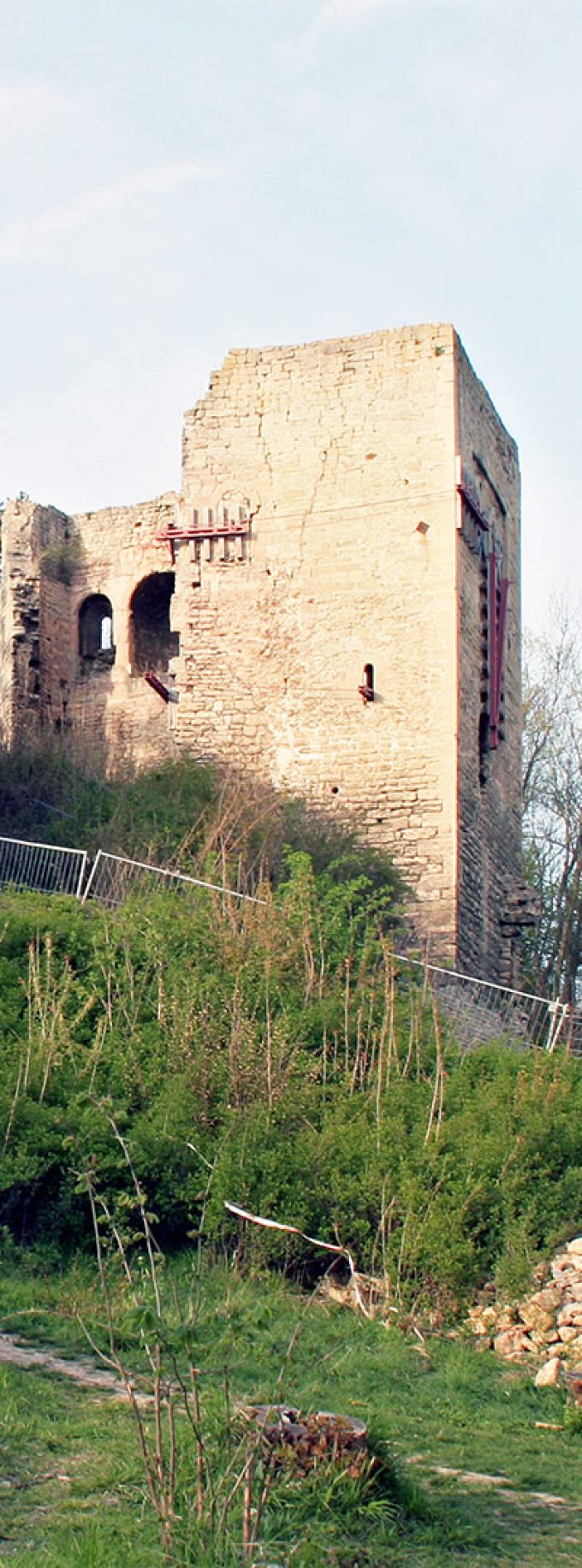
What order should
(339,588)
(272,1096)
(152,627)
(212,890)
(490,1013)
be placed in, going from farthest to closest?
(152,627), (339,588), (490,1013), (212,890), (272,1096)

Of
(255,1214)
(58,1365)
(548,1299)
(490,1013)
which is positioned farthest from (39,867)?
(58,1365)

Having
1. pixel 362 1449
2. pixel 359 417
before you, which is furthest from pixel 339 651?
pixel 362 1449

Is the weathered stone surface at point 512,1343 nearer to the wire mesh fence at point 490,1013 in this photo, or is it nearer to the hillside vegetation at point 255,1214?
the hillside vegetation at point 255,1214

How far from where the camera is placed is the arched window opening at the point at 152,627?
78.7 feet

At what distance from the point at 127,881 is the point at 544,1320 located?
7.19 meters

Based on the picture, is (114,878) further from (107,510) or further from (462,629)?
(107,510)

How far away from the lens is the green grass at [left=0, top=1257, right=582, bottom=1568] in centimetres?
625

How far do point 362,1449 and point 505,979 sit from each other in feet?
50.2

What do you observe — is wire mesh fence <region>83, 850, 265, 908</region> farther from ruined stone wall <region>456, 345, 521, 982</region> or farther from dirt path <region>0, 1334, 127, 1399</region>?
dirt path <region>0, 1334, 127, 1399</region>

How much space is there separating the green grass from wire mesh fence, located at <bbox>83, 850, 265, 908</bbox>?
5641 millimetres

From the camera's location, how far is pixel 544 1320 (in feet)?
33.6

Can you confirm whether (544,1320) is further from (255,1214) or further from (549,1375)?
(255,1214)

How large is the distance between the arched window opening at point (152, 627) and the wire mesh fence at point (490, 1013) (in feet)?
24.8

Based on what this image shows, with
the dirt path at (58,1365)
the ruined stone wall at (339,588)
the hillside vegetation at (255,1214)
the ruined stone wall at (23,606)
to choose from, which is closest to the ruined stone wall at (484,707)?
the ruined stone wall at (339,588)
